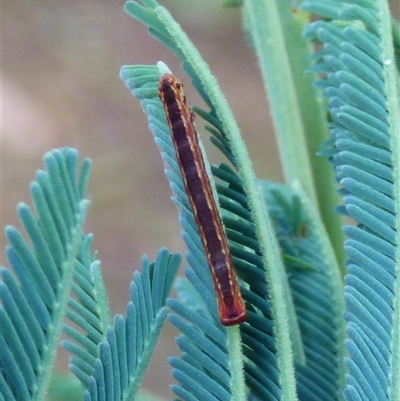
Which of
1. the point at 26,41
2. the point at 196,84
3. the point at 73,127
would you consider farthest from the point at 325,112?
the point at 26,41

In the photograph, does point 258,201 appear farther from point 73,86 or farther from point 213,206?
point 73,86

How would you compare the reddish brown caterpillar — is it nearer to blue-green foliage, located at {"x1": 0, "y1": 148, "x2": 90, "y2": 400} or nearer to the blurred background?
blue-green foliage, located at {"x1": 0, "y1": 148, "x2": 90, "y2": 400}

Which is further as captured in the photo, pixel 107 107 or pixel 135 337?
pixel 107 107

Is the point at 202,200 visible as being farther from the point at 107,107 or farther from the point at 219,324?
the point at 107,107

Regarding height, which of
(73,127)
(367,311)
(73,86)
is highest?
(73,86)

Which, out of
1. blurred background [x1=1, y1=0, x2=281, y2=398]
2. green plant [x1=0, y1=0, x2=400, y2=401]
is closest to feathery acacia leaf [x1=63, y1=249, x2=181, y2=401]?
green plant [x1=0, y1=0, x2=400, y2=401]

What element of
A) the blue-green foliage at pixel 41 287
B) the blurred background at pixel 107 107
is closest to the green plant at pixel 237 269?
the blue-green foliage at pixel 41 287

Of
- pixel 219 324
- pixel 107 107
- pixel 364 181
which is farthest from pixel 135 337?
pixel 107 107
